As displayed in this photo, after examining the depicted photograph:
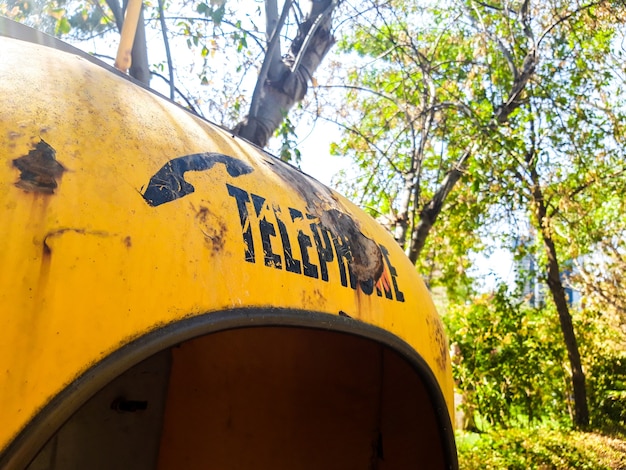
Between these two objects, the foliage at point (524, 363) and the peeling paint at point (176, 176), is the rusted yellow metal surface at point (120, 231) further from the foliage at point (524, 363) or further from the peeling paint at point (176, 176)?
the foliage at point (524, 363)

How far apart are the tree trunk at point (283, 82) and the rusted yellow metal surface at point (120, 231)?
2641mm

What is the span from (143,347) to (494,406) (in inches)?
377

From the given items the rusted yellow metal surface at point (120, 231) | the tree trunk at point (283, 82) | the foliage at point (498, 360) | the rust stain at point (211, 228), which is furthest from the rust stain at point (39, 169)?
the foliage at point (498, 360)

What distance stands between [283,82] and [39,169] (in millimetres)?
3529

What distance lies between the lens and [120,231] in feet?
3.51

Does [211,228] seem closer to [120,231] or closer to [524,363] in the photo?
[120,231]

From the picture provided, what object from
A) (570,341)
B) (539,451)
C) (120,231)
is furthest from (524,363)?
(120,231)

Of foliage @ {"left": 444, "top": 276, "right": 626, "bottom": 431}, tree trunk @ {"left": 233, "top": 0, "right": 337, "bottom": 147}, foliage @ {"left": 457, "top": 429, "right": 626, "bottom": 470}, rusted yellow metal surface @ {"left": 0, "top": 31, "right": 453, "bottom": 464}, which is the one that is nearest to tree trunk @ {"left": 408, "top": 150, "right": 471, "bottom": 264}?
foliage @ {"left": 457, "top": 429, "right": 626, "bottom": 470}

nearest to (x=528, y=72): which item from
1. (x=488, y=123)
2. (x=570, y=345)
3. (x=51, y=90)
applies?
(x=488, y=123)

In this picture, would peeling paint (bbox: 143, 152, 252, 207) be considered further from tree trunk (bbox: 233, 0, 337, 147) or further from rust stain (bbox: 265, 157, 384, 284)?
tree trunk (bbox: 233, 0, 337, 147)

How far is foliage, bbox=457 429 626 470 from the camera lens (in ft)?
22.1

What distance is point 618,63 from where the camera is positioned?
8.56m

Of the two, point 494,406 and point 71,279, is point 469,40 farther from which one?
point 71,279

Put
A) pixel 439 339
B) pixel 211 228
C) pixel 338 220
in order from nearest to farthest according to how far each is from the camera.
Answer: pixel 211 228, pixel 338 220, pixel 439 339
